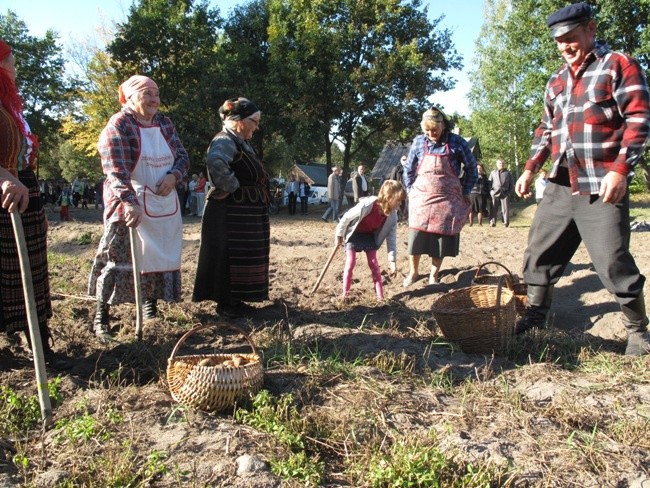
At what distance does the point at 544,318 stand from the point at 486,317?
2.43 ft

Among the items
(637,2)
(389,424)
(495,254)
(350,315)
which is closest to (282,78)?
(637,2)

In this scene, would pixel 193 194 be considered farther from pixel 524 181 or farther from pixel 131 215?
pixel 524 181

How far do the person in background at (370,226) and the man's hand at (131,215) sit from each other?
212 centimetres

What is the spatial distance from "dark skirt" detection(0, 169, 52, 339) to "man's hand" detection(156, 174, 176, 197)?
826 mm

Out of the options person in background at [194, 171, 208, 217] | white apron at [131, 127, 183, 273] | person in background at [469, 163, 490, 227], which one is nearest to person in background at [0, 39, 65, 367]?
white apron at [131, 127, 183, 273]

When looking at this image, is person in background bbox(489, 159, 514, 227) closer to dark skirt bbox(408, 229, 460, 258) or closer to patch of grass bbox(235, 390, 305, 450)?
dark skirt bbox(408, 229, 460, 258)

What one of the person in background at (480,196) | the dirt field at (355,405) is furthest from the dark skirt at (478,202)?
the dirt field at (355,405)

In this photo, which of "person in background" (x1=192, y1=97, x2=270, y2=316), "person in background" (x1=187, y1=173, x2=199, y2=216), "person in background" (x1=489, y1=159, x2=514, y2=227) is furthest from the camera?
"person in background" (x1=187, y1=173, x2=199, y2=216)

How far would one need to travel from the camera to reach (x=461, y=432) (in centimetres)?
256

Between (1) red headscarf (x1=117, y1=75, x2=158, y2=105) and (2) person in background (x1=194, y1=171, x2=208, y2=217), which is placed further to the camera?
(2) person in background (x1=194, y1=171, x2=208, y2=217)

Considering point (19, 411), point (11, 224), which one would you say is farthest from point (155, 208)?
point (19, 411)

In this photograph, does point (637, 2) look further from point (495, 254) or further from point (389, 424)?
point (389, 424)

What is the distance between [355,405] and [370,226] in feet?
10.2

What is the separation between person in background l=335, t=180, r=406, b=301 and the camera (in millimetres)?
5492
